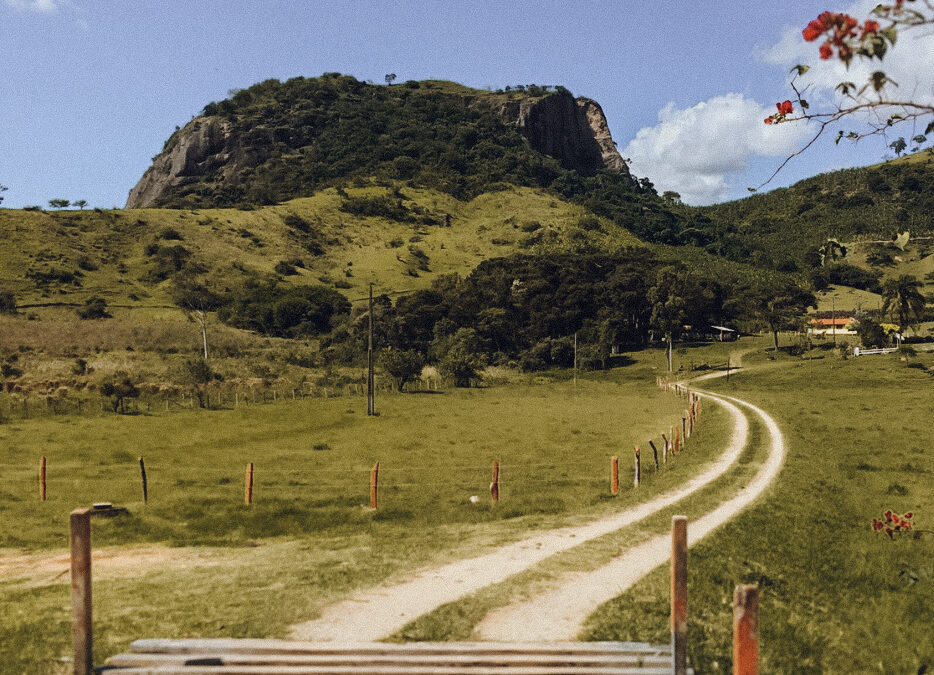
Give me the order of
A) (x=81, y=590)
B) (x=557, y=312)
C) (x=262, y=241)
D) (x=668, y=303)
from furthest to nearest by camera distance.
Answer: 1. (x=262, y=241)
2. (x=557, y=312)
3. (x=668, y=303)
4. (x=81, y=590)

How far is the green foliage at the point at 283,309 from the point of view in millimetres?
110562

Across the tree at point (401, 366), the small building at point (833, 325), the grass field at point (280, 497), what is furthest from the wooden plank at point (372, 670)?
the small building at point (833, 325)

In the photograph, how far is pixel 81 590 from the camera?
7.97m

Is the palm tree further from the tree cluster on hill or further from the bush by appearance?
the bush

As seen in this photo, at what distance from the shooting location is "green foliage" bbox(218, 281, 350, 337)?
363 ft

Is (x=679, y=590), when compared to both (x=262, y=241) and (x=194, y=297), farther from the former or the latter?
(x=262, y=241)

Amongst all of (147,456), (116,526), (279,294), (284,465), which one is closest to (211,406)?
(147,456)

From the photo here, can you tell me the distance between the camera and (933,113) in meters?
5.83

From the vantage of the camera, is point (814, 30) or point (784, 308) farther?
point (784, 308)

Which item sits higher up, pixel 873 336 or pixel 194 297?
pixel 194 297

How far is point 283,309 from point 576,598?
105 meters

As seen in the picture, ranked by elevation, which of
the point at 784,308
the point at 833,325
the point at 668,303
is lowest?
the point at 833,325

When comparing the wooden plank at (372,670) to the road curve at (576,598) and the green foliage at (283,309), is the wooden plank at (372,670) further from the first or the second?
the green foliage at (283,309)

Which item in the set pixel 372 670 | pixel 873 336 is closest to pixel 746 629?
pixel 372 670
